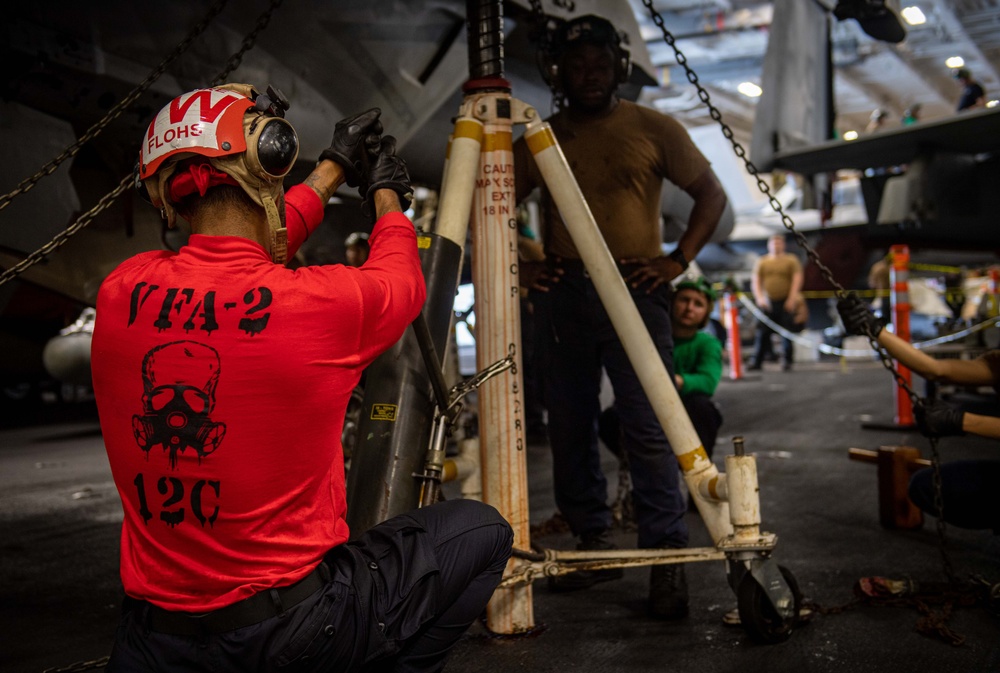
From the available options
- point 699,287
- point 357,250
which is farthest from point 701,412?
point 357,250

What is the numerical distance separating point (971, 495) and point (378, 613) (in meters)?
2.37

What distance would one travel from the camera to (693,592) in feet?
9.83

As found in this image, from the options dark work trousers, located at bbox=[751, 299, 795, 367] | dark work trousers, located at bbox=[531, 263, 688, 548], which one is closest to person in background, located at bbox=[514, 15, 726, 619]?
dark work trousers, located at bbox=[531, 263, 688, 548]

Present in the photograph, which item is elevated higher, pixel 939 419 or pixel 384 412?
pixel 384 412

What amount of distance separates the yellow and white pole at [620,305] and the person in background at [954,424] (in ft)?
2.25

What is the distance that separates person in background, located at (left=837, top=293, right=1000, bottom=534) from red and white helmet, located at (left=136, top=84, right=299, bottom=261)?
6.54ft

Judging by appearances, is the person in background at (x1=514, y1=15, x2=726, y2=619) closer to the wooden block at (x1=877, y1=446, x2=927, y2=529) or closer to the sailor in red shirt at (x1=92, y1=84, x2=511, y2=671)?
the wooden block at (x1=877, y1=446, x2=927, y2=529)

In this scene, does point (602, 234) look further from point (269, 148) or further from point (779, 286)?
point (779, 286)

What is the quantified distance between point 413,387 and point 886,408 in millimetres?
7150

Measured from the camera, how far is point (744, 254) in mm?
21547

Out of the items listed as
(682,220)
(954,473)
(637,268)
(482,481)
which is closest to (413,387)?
(482,481)

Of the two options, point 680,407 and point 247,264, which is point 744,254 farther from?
point 247,264

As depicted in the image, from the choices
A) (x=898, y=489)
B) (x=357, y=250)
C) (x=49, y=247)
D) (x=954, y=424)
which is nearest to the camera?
(x=49, y=247)

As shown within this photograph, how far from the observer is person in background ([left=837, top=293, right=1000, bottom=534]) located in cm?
275
